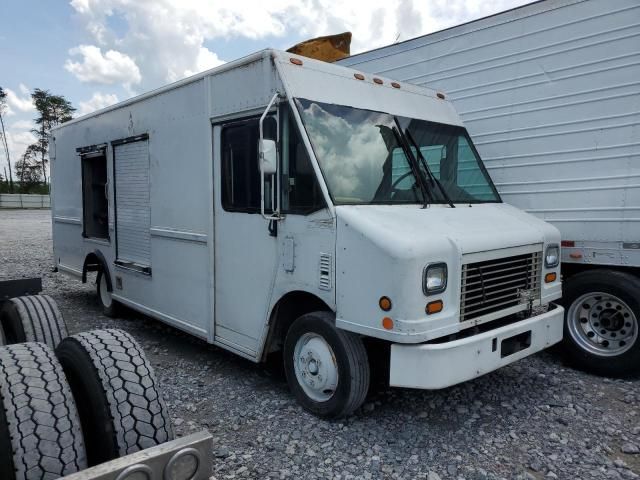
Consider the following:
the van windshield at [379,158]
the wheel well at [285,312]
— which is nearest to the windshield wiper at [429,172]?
the van windshield at [379,158]

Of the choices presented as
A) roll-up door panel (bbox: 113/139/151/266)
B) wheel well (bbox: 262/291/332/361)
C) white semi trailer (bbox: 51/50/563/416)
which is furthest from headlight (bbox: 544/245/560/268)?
roll-up door panel (bbox: 113/139/151/266)

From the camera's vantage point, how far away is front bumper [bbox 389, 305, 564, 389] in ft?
10.8

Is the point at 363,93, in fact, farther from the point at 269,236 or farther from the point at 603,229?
the point at 603,229

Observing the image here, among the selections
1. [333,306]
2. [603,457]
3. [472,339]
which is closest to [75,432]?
[333,306]

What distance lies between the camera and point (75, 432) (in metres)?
2.11

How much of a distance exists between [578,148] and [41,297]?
4.83 metres

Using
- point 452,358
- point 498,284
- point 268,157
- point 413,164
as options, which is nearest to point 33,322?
point 268,157

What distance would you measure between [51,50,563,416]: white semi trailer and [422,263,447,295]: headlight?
1 cm

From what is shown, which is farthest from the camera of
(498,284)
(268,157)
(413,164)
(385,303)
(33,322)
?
(413,164)

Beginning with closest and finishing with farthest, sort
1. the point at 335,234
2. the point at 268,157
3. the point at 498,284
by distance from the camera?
the point at 335,234 → the point at 268,157 → the point at 498,284

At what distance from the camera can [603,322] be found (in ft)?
16.1

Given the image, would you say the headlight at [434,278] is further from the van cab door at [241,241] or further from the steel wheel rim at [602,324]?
the steel wheel rim at [602,324]

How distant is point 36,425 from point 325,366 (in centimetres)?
210

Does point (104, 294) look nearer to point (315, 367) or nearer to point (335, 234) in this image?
point (315, 367)
